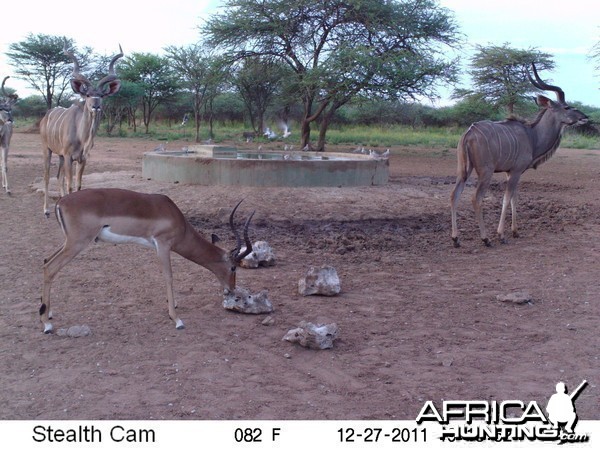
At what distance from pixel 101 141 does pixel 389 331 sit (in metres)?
24.5

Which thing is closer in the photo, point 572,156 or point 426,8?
point 426,8

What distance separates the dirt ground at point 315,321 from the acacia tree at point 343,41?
1114 cm

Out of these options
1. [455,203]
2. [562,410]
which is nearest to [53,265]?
[562,410]

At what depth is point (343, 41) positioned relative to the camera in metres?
22.6

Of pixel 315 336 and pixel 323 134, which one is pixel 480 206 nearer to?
pixel 315 336

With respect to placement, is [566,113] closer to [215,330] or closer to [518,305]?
[518,305]

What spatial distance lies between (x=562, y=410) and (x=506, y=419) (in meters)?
0.32

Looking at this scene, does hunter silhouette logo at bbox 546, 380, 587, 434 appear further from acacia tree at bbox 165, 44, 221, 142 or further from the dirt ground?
acacia tree at bbox 165, 44, 221, 142

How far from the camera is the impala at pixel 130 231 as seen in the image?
17.6ft

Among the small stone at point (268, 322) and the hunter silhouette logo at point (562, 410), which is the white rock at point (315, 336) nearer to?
the small stone at point (268, 322)

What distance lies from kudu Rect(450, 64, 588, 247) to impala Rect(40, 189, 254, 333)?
3947 mm

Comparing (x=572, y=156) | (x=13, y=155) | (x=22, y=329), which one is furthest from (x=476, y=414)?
(x=572, y=156)

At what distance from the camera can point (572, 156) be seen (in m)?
25.2

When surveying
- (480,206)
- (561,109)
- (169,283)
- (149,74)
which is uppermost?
(149,74)
